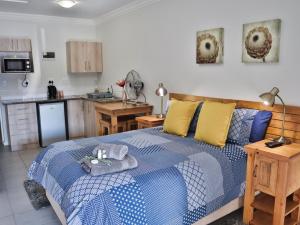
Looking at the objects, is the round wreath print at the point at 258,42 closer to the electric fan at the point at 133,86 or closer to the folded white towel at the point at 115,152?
the folded white towel at the point at 115,152

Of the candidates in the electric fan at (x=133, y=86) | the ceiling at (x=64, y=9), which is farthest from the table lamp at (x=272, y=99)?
the ceiling at (x=64, y=9)

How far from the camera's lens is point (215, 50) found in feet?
10.8

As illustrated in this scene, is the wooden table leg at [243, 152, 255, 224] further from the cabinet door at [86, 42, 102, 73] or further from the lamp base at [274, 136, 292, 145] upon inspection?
the cabinet door at [86, 42, 102, 73]

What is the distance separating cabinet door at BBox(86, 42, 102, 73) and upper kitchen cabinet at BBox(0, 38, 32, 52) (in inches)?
46.0

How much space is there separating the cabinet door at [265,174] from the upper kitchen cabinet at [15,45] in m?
4.56

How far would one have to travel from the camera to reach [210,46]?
3.34 metres

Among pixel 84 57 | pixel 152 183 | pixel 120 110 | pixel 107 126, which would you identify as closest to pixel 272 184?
pixel 152 183

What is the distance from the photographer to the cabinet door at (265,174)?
219 centimetres

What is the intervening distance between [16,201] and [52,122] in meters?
2.35

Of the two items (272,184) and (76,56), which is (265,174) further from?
(76,56)

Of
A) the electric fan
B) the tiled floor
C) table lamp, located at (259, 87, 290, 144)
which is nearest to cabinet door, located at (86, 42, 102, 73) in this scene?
the electric fan

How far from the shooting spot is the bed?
1.80m

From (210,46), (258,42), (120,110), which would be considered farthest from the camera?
(120,110)

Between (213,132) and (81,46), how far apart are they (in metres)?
3.89
